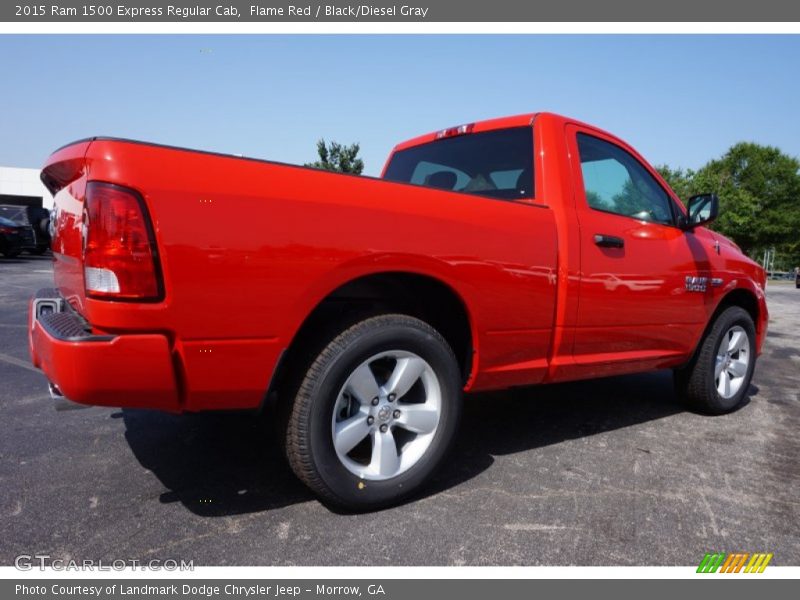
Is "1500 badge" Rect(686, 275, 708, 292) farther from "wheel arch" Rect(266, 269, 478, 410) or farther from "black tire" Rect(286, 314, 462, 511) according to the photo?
"black tire" Rect(286, 314, 462, 511)

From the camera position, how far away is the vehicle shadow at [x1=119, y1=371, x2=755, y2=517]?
8.15ft

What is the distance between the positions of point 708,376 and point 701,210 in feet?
3.80

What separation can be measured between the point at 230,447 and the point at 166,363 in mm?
1280

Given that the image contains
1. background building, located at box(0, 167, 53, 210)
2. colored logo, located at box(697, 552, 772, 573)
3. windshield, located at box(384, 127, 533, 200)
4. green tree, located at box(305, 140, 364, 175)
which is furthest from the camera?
background building, located at box(0, 167, 53, 210)

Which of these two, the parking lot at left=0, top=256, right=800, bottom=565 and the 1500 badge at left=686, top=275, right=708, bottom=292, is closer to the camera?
the parking lot at left=0, top=256, right=800, bottom=565

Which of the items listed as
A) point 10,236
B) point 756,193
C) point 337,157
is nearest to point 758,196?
point 756,193

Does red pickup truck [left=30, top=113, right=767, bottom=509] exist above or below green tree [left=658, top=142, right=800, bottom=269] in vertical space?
below

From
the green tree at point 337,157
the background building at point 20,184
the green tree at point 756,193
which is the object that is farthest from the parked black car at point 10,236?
the green tree at point 756,193

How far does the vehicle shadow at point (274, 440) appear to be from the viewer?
2.48 metres

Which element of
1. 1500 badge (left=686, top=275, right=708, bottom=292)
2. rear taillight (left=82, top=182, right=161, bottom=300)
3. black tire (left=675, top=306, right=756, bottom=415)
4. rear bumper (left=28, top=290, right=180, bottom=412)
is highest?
rear taillight (left=82, top=182, right=161, bottom=300)

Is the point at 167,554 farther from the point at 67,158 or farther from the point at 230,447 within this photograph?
the point at 67,158

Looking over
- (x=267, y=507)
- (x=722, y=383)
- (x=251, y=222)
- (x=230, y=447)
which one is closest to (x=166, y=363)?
(x=251, y=222)

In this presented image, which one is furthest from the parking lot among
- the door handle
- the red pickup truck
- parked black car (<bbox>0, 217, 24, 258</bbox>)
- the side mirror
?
parked black car (<bbox>0, 217, 24, 258</bbox>)

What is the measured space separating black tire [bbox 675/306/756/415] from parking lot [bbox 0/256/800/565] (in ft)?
0.46
